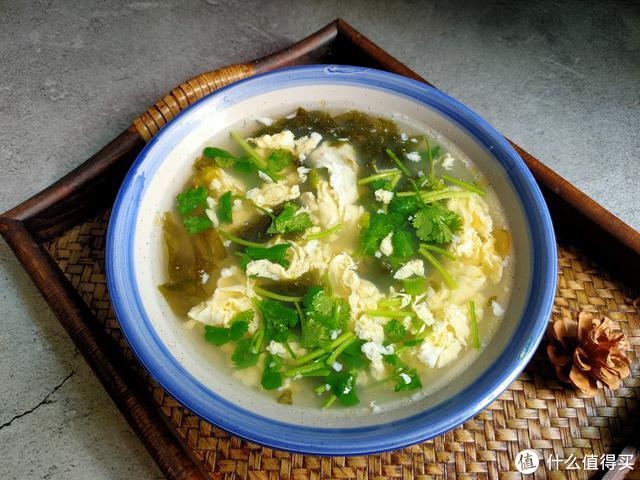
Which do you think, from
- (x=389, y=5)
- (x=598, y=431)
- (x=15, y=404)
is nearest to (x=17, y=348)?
(x=15, y=404)

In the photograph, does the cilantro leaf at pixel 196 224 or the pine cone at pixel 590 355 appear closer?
the pine cone at pixel 590 355

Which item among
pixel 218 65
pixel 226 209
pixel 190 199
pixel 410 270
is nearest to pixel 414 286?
pixel 410 270

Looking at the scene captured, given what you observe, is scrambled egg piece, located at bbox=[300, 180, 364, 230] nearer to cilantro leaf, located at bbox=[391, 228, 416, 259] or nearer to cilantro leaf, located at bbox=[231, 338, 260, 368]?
cilantro leaf, located at bbox=[391, 228, 416, 259]

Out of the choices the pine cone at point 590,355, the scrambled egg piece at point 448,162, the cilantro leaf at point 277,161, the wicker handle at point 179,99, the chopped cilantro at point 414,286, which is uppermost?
the wicker handle at point 179,99

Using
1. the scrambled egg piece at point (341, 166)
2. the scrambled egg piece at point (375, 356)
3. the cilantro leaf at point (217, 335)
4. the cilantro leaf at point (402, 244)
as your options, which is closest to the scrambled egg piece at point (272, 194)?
the scrambled egg piece at point (341, 166)

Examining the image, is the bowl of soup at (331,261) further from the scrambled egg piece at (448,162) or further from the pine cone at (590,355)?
the pine cone at (590,355)

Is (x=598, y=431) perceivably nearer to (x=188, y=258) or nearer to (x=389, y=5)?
(x=188, y=258)

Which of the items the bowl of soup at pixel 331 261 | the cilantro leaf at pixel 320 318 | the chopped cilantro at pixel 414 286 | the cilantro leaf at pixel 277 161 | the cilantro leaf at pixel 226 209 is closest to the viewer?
the bowl of soup at pixel 331 261

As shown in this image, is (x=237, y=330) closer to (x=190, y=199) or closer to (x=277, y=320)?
(x=277, y=320)
